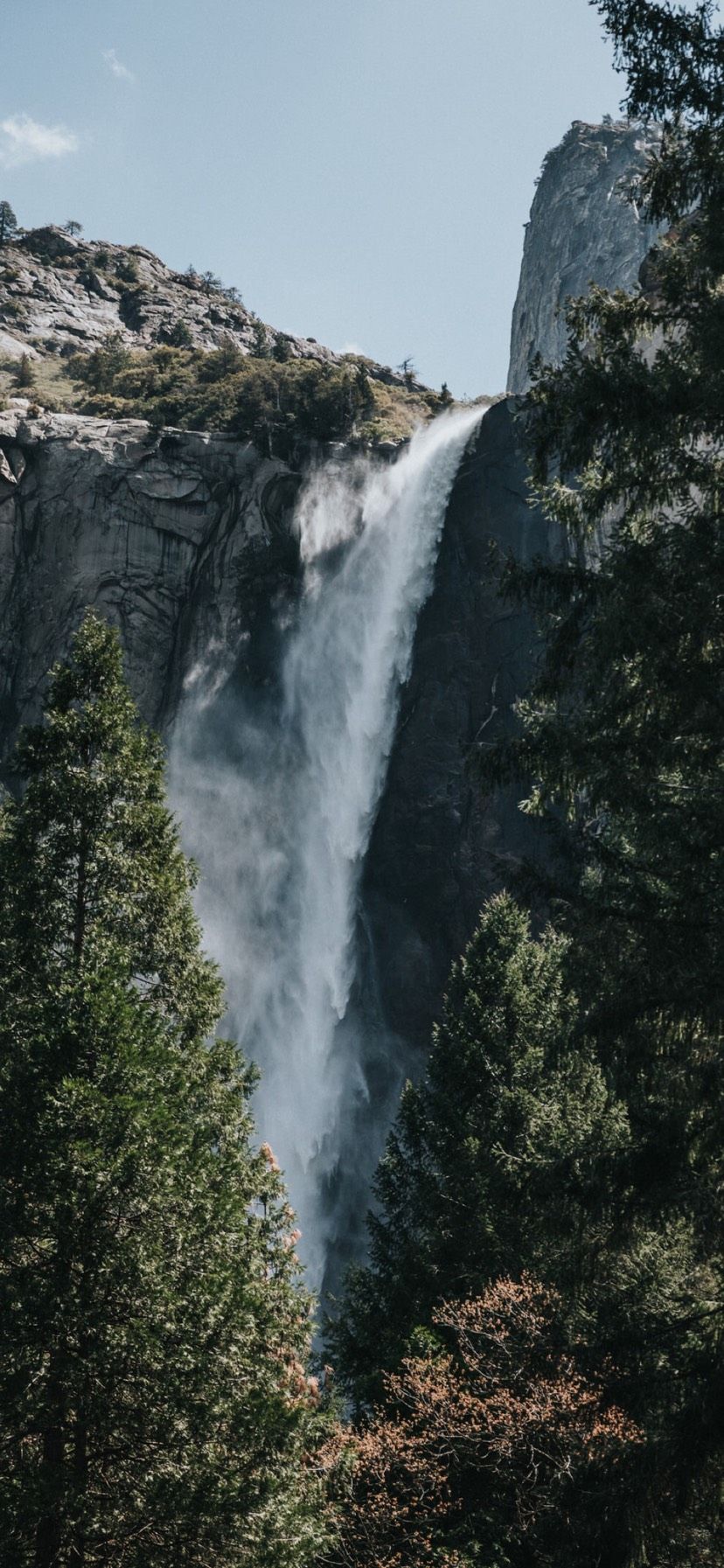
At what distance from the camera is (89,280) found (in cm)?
8681

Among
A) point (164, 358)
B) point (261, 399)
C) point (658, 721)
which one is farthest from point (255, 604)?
point (658, 721)

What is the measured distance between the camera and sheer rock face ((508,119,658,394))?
82.7 m

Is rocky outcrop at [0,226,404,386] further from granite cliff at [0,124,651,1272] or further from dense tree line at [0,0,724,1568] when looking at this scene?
dense tree line at [0,0,724,1568]

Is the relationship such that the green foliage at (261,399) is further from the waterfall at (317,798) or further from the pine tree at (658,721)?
the pine tree at (658,721)

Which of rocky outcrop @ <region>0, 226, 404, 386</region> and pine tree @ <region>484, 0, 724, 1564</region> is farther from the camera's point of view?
rocky outcrop @ <region>0, 226, 404, 386</region>

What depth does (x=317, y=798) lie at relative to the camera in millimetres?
43625

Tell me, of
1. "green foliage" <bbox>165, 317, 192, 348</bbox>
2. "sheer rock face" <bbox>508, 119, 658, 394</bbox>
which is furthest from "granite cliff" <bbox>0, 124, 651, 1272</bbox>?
"sheer rock face" <bbox>508, 119, 658, 394</bbox>

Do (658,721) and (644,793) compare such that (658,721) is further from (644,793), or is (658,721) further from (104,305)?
(104,305)

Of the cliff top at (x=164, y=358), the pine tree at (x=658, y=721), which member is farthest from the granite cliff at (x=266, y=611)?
the pine tree at (x=658, y=721)

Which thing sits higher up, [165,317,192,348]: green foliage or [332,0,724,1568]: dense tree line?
[165,317,192,348]: green foliage

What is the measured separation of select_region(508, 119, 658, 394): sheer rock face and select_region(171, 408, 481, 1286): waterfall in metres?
40.1

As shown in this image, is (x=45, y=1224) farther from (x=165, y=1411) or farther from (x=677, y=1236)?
(x=677, y=1236)

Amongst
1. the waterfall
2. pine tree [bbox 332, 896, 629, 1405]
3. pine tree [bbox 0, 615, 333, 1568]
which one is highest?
the waterfall

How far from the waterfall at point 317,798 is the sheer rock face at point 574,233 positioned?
4009 centimetres
